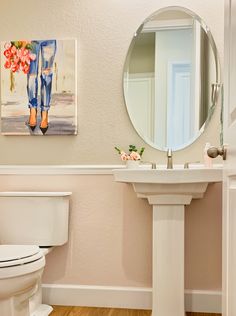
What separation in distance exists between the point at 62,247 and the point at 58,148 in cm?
67

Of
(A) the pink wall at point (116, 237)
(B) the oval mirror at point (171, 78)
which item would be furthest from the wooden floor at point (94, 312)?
(B) the oval mirror at point (171, 78)

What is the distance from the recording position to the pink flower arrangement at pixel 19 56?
2.62 metres

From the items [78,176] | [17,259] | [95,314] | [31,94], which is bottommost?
[95,314]

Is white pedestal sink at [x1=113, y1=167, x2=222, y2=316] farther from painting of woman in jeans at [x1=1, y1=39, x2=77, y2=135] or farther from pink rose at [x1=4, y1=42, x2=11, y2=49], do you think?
pink rose at [x1=4, y1=42, x2=11, y2=49]

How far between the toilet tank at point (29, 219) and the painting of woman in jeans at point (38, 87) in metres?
0.50

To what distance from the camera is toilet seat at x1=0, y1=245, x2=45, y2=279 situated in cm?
170

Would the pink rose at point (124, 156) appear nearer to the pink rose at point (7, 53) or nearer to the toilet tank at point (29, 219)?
the toilet tank at point (29, 219)

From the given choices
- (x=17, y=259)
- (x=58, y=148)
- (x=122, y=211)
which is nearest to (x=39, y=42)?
(x=58, y=148)

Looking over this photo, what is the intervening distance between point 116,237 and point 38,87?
3.75 feet

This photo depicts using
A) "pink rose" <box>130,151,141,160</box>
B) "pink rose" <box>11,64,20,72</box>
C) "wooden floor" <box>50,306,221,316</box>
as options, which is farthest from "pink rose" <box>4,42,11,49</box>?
"wooden floor" <box>50,306,221,316</box>

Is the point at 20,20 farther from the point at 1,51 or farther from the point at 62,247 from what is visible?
the point at 62,247

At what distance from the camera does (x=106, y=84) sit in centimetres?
257

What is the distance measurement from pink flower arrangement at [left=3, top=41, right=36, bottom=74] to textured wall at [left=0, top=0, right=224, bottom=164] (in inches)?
2.8

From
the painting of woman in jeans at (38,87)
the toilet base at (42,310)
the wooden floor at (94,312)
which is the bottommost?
the wooden floor at (94,312)
